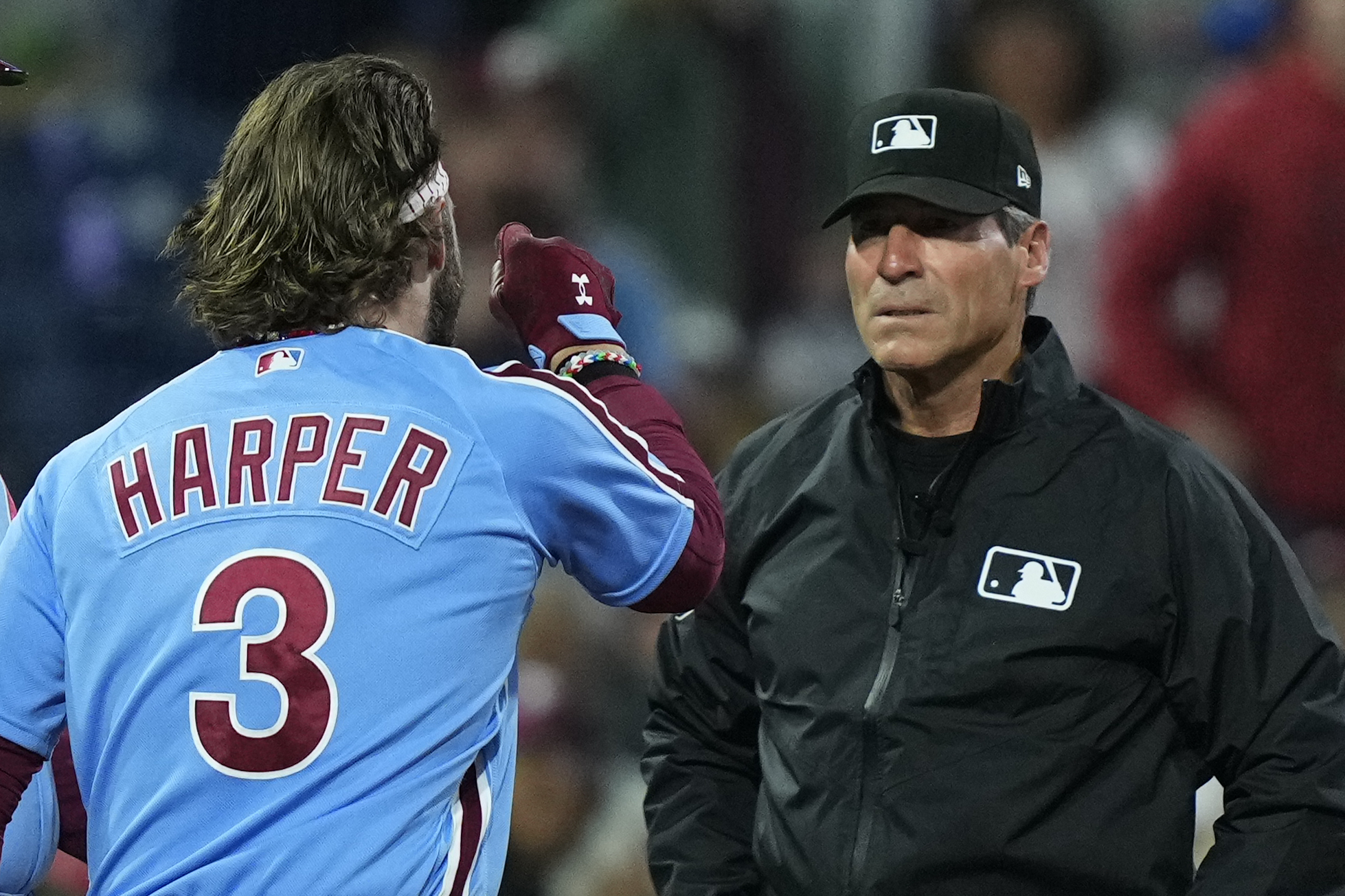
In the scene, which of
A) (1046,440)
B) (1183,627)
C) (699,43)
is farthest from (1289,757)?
(699,43)

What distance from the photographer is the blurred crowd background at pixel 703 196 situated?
4.68 m

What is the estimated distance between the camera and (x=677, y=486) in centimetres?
197

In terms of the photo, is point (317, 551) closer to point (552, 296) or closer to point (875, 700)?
point (552, 296)

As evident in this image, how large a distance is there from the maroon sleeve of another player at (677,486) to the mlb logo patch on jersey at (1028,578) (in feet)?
1.44

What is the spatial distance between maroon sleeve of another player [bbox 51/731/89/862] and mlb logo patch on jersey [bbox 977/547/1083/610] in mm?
1218

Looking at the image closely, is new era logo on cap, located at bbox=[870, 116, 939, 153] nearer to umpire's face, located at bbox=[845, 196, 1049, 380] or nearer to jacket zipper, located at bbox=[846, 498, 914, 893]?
umpire's face, located at bbox=[845, 196, 1049, 380]

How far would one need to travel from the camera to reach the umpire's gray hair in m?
2.45

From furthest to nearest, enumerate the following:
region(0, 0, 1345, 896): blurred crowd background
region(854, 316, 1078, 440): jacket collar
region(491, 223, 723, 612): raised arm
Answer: region(0, 0, 1345, 896): blurred crowd background < region(854, 316, 1078, 440): jacket collar < region(491, 223, 723, 612): raised arm

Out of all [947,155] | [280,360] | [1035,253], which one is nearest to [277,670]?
[280,360]

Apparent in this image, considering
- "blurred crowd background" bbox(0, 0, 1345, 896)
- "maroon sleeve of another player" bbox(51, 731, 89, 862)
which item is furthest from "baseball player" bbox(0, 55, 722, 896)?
"blurred crowd background" bbox(0, 0, 1345, 896)

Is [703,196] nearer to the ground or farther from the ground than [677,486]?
nearer to the ground

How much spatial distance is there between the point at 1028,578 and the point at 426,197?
0.93 metres

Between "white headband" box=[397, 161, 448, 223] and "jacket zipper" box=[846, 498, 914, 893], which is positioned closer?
"white headband" box=[397, 161, 448, 223]

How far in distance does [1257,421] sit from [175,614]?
3.64 meters
